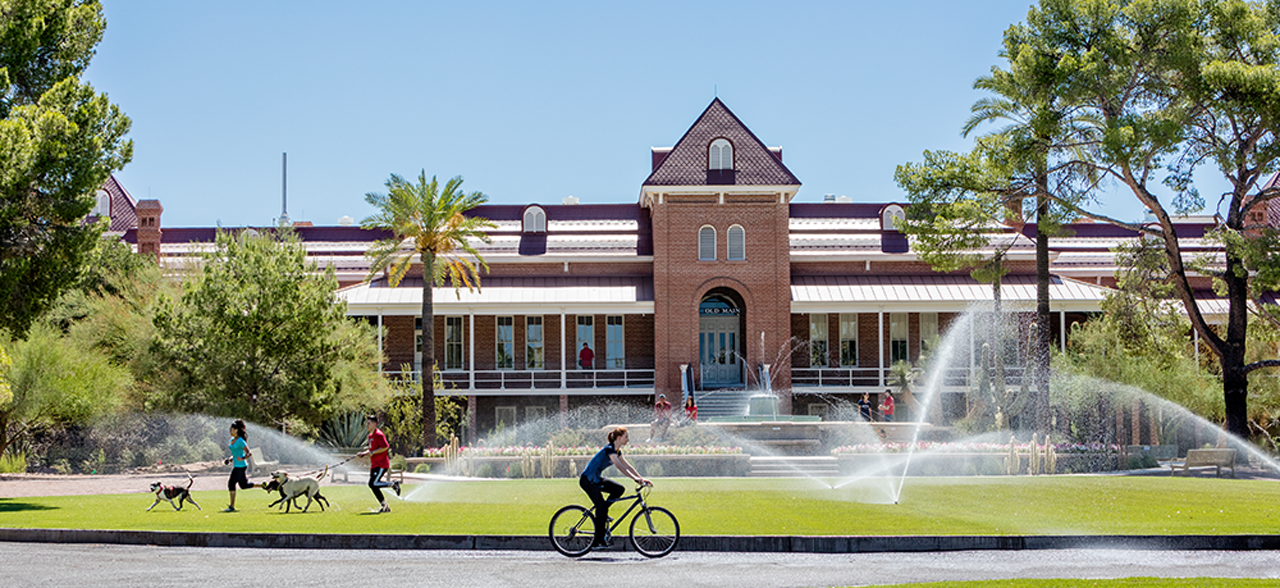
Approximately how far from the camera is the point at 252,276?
28.7 m

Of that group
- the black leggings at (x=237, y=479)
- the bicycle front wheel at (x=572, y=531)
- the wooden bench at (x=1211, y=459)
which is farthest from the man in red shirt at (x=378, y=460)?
the wooden bench at (x=1211, y=459)

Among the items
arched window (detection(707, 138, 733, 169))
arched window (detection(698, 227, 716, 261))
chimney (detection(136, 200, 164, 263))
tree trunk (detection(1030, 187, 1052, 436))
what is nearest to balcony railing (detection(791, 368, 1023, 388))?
arched window (detection(698, 227, 716, 261))

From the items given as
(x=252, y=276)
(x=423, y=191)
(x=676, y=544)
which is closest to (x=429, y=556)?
(x=676, y=544)

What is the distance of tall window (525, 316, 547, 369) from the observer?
40.5m

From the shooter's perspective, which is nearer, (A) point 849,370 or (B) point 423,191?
(B) point 423,191

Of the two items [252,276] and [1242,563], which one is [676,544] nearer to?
[1242,563]

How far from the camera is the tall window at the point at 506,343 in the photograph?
40531 millimetres

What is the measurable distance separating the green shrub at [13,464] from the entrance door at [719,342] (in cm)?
2106

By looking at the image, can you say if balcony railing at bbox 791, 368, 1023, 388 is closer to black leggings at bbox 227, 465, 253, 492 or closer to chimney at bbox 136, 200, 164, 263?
black leggings at bbox 227, 465, 253, 492

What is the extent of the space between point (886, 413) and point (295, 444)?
1627cm

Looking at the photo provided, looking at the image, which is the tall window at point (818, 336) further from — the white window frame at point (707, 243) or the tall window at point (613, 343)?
the tall window at point (613, 343)

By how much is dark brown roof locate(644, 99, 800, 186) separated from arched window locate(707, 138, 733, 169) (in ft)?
0.45

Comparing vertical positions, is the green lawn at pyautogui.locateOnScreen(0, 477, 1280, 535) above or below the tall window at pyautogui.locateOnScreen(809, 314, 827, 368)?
below

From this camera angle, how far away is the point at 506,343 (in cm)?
4062
